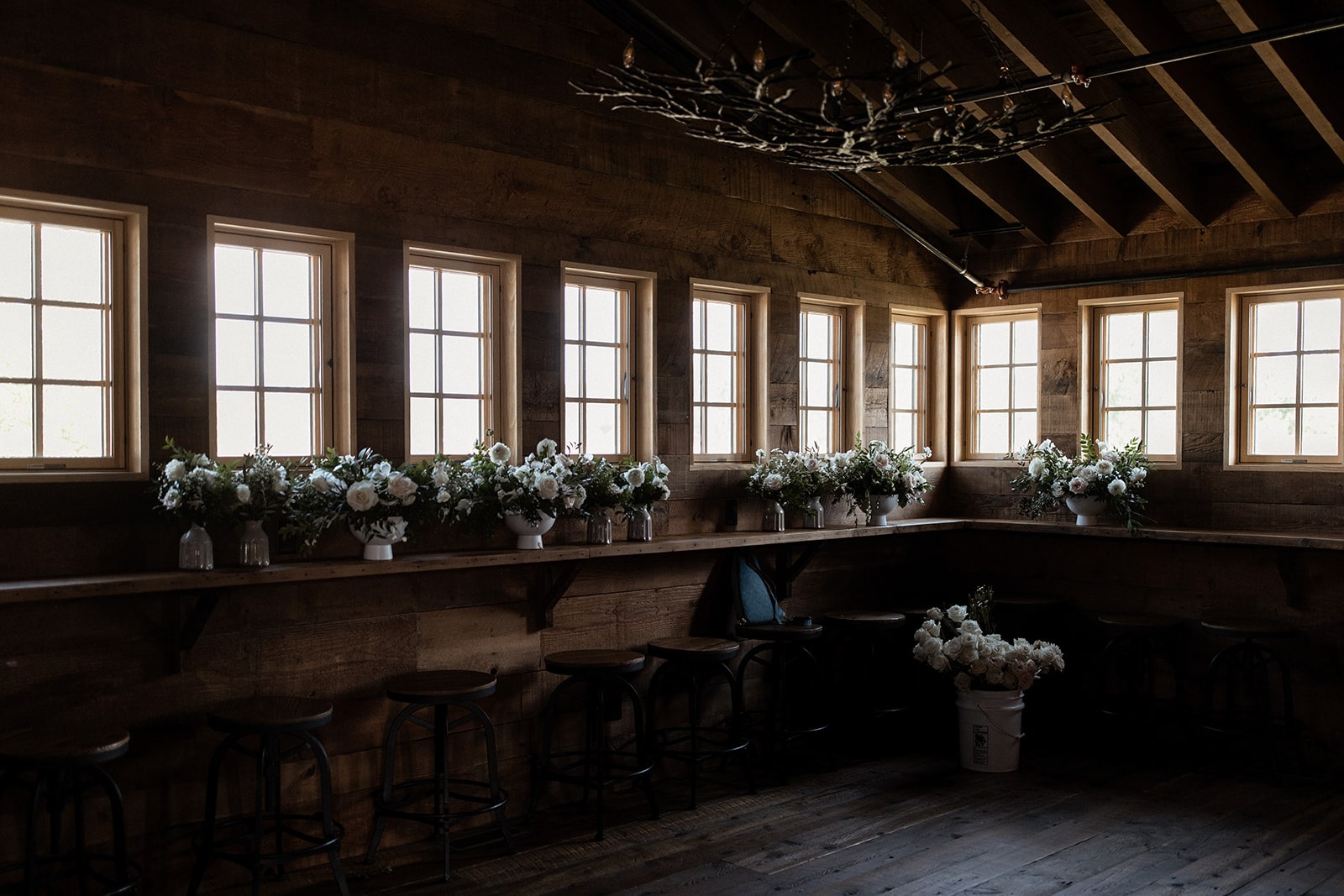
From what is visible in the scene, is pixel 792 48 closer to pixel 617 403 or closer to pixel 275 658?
pixel 617 403

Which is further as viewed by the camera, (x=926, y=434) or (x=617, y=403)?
(x=926, y=434)

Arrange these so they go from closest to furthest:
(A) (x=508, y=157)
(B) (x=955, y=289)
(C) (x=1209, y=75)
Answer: (A) (x=508, y=157)
(C) (x=1209, y=75)
(B) (x=955, y=289)

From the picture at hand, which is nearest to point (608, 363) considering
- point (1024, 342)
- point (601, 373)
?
point (601, 373)

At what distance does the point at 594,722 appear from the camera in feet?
18.2

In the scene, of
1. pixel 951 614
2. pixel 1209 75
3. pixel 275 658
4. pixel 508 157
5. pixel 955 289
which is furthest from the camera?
pixel 955 289

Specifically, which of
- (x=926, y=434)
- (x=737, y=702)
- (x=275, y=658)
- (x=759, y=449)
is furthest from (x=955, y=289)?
(x=275, y=658)

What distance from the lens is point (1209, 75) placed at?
5.74 metres

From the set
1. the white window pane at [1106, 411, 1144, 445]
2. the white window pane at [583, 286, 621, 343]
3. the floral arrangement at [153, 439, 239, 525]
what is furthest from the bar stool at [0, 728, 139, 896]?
the white window pane at [1106, 411, 1144, 445]

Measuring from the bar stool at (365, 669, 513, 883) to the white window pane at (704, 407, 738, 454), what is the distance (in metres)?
2.04

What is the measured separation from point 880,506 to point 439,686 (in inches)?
120

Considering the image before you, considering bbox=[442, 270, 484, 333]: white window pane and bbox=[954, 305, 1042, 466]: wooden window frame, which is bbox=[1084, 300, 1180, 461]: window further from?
bbox=[442, 270, 484, 333]: white window pane

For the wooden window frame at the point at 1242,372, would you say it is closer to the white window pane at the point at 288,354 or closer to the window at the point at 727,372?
the window at the point at 727,372

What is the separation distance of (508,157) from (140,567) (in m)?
2.36

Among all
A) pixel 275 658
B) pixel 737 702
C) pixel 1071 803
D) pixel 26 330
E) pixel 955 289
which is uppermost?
pixel 955 289
